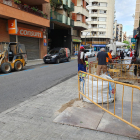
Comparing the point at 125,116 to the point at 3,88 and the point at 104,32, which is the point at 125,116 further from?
the point at 104,32

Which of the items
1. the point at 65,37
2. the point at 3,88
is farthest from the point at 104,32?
the point at 3,88

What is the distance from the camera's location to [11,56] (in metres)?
12.0

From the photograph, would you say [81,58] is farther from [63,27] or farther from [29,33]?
[63,27]

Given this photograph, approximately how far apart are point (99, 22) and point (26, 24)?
151 feet

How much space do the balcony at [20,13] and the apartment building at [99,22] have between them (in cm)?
4223

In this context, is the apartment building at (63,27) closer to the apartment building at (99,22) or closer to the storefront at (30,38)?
the storefront at (30,38)

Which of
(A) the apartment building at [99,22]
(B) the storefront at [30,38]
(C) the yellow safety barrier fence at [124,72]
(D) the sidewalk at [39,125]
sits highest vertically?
(A) the apartment building at [99,22]

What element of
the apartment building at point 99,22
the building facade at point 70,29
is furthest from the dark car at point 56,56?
the apartment building at point 99,22

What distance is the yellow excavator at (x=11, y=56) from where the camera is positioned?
1117cm

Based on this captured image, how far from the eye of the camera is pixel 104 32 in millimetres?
62312

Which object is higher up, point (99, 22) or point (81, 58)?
point (99, 22)

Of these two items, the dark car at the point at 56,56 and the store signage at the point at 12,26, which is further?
the dark car at the point at 56,56

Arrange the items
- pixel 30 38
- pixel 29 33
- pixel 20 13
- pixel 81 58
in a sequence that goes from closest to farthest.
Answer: pixel 81 58, pixel 20 13, pixel 29 33, pixel 30 38

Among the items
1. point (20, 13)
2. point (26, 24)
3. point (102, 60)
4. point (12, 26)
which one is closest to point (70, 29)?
point (26, 24)
